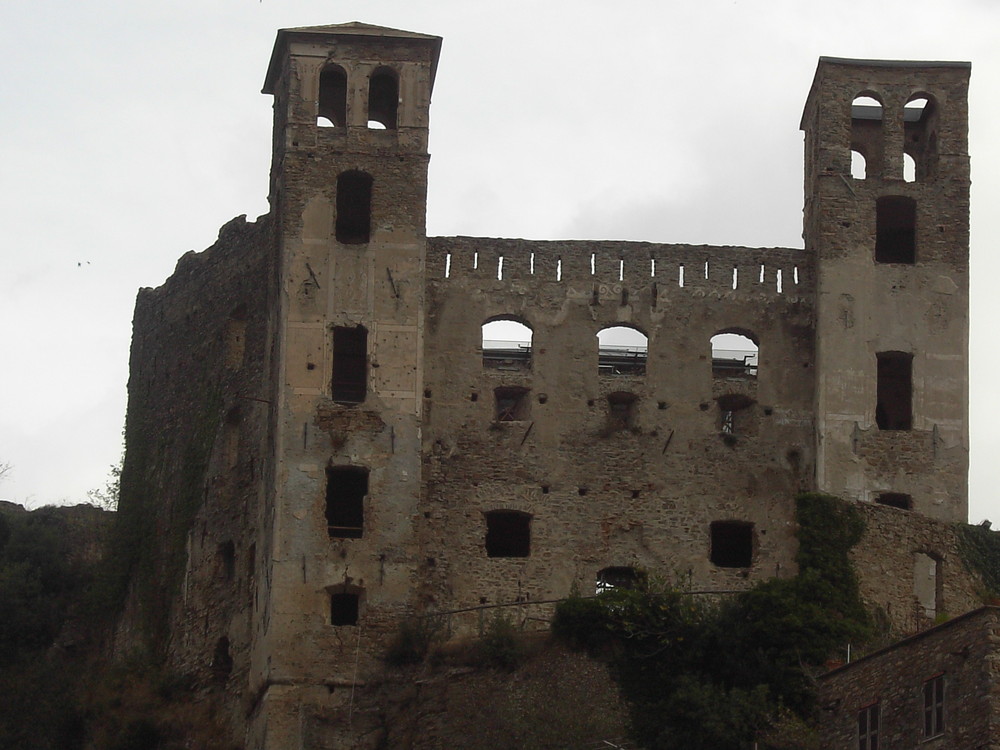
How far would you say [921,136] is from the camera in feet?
164

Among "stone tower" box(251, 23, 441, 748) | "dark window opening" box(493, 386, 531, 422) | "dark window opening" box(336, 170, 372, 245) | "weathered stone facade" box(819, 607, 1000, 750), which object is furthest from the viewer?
"dark window opening" box(336, 170, 372, 245)

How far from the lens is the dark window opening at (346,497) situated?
151 feet

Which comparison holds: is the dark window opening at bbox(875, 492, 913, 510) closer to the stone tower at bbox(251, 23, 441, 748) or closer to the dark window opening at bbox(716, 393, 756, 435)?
the dark window opening at bbox(716, 393, 756, 435)

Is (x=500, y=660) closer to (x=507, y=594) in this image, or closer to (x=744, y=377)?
(x=507, y=594)

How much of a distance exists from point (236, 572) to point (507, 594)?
17.8ft

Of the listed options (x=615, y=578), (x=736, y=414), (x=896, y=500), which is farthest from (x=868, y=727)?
(x=736, y=414)

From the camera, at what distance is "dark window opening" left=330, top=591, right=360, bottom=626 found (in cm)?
4497

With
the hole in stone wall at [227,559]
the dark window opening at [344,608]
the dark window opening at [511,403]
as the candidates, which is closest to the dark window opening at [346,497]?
the dark window opening at [344,608]

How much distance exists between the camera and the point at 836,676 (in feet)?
120

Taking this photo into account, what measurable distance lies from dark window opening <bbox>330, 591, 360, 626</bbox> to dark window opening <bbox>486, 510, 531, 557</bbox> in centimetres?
304

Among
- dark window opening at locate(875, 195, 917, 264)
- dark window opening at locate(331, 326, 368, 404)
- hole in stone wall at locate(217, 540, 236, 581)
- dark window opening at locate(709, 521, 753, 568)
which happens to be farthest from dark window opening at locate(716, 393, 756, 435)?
hole in stone wall at locate(217, 540, 236, 581)

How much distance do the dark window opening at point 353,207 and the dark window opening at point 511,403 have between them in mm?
4011

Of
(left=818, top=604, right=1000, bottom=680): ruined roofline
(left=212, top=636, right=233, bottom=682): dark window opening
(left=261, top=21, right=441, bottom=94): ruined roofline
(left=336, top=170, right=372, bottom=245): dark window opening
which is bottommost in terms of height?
(left=212, top=636, right=233, bottom=682): dark window opening

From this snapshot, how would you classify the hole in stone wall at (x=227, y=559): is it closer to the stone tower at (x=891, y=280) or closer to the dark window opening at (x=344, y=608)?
the dark window opening at (x=344, y=608)
